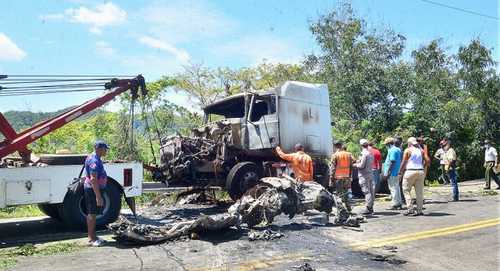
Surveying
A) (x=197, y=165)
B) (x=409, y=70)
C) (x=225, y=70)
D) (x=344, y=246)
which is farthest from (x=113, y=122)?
(x=344, y=246)

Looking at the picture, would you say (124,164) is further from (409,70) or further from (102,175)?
(409,70)

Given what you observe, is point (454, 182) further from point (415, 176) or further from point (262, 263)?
point (262, 263)

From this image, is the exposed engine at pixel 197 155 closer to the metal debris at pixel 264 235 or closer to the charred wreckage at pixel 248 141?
the charred wreckage at pixel 248 141

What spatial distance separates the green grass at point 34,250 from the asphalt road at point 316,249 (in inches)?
7.8

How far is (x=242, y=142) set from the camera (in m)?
11.6

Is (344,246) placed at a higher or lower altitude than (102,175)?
lower

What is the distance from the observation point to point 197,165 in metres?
11.2

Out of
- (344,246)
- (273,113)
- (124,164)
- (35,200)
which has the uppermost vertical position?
(273,113)

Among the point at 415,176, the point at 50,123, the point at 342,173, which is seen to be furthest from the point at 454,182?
the point at 50,123

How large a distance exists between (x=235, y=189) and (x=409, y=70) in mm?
13294

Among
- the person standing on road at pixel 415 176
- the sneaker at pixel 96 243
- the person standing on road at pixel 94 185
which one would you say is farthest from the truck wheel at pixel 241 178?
the sneaker at pixel 96 243

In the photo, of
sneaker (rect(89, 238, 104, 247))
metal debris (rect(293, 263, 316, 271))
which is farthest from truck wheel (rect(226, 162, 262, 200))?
metal debris (rect(293, 263, 316, 271))

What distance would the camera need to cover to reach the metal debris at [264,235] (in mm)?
7066

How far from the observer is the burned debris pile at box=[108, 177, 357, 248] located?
7000 mm
